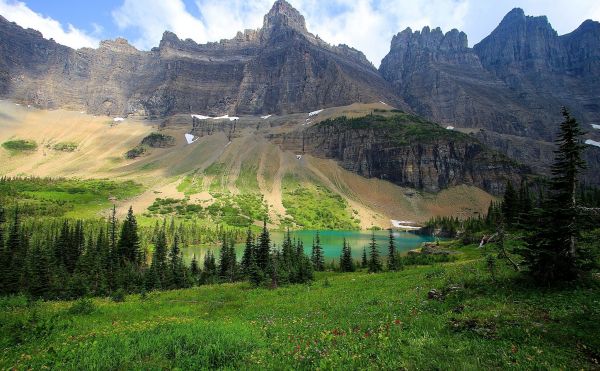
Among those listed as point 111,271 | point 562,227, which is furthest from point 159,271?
point 562,227

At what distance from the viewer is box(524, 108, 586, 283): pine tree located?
1805cm

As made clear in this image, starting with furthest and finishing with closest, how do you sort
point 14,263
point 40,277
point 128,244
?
point 128,244, point 14,263, point 40,277

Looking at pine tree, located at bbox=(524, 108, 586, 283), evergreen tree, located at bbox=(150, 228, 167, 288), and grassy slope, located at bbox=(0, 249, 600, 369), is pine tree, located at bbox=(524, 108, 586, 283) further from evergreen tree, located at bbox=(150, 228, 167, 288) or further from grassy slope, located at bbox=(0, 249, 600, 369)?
evergreen tree, located at bbox=(150, 228, 167, 288)

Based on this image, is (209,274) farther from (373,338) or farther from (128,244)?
(373,338)

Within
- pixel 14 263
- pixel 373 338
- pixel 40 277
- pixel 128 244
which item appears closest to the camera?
pixel 373 338

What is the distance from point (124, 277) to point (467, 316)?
52186 millimetres

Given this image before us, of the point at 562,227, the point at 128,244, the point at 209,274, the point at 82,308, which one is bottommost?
the point at 209,274

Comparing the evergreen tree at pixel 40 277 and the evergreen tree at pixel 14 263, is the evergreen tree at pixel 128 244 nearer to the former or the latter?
the evergreen tree at pixel 14 263

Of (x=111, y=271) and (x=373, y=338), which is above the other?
(x=373, y=338)

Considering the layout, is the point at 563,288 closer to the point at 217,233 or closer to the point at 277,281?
the point at 277,281

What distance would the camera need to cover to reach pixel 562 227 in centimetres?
1775

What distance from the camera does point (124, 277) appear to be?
53.2m

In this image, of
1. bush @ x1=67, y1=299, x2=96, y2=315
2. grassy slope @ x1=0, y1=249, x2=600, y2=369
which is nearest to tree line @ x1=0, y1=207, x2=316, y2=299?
bush @ x1=67, y1=299, x2=96, y2=315

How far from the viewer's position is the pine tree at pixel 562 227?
1805 cm
